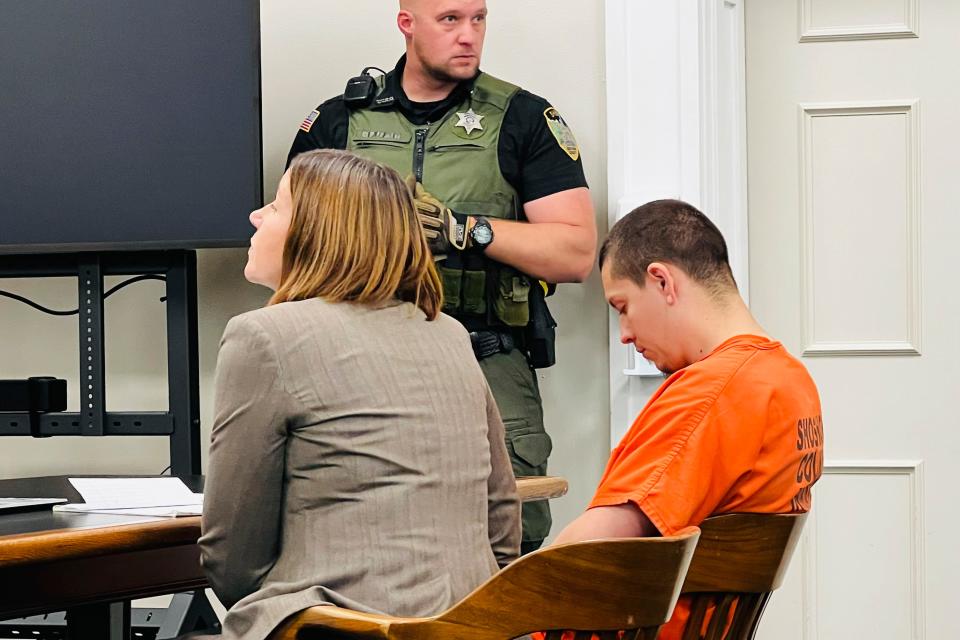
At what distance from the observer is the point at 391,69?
2980 mm

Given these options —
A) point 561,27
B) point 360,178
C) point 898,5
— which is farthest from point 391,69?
point 360,178

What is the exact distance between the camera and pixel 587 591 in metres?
1.09

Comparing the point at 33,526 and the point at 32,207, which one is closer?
the point at 33,526

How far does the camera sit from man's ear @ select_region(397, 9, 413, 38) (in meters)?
2.68

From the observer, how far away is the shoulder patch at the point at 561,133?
263cm

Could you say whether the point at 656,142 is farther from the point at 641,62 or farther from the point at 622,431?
the point at 622,431

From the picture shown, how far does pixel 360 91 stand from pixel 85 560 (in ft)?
4.77

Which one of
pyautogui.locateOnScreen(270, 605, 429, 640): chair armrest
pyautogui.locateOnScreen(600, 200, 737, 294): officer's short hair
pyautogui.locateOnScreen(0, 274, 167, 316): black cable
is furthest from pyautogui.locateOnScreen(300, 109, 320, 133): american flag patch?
pyautogui.locateOnScreen(270, 605, 429, 640): chair armrest

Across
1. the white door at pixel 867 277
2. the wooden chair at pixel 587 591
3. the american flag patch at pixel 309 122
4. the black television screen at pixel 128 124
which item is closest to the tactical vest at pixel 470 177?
the american flag patch at pixel 309 122

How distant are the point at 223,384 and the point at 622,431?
60.5 inches

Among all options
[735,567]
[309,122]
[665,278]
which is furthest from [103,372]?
[735,567]

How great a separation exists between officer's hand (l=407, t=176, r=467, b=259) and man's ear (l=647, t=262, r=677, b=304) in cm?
90

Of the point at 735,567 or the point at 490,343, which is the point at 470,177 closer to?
the point at 490,343

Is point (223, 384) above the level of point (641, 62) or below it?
below
